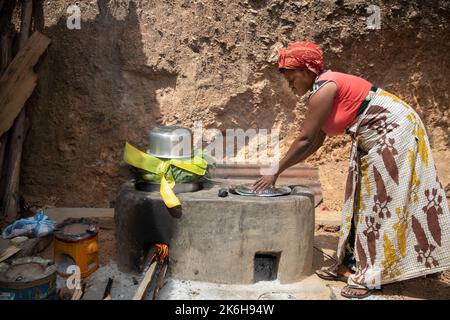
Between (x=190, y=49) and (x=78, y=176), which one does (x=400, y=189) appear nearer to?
(x=190, y=49)

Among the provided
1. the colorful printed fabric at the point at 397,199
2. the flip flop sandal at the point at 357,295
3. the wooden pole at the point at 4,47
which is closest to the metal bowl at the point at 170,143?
the colorful printed fabric at the point at 397,199

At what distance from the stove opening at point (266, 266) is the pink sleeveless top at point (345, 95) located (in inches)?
48.9

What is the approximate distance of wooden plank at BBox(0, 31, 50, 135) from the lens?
15.8 feet

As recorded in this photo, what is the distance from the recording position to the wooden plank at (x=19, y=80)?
4.83 metres

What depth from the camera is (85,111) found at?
18.3ft

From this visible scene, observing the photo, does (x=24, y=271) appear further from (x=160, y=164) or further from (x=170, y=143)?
(x=170, y=143)

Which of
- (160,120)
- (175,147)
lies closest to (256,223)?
(175,147)

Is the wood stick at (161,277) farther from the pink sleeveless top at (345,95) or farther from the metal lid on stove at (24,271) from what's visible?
the pink sleeveless top at (345,95)

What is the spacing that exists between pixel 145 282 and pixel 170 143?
1.18m

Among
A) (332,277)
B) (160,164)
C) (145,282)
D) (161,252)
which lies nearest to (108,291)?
(145,282)

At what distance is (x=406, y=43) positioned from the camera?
5.98 metres

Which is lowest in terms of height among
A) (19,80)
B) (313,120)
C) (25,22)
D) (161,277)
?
(161,277)

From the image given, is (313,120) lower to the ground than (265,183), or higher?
higher

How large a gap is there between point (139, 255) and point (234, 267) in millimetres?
817
